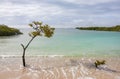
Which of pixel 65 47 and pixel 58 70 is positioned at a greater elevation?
pixel 58 70

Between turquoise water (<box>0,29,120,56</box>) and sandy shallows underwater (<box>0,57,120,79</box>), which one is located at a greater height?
sandy shallows underwater (<box>0,57,120,79</box>)

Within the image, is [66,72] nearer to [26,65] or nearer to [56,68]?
[56,68]

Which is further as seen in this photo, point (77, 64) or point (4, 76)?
point (77, 64)

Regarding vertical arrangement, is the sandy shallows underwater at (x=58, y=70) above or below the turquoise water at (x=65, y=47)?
above

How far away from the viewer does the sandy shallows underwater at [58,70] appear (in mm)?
16734

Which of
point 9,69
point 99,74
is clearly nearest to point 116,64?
point 99,74

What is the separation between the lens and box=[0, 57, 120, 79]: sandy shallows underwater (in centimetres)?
1673

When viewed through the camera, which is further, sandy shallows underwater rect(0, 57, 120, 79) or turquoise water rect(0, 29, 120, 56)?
turquoise water rect(0, 29, 120, 56)

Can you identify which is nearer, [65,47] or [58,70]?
[58,70]

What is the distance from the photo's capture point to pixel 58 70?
18.5m

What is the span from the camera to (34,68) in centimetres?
1919

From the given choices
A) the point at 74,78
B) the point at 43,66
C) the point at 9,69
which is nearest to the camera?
the point at 74,78

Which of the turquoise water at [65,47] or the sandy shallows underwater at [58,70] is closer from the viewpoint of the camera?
the sandy shallows underwater at [58,70]

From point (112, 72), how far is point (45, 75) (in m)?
4.93
